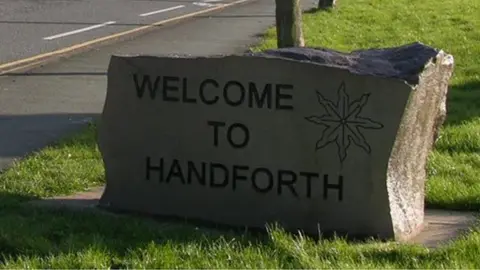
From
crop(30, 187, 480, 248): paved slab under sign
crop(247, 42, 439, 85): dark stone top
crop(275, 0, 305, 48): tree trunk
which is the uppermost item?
crop(247, 42, 439, 85): dark stone top

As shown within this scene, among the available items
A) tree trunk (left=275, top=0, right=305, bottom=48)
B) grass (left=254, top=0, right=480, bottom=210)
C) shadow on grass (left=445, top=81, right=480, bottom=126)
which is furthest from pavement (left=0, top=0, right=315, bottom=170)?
shadow on grass (left=445, top=81, right=480, bottom=126)

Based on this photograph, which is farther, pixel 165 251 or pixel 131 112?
pixel 131 112

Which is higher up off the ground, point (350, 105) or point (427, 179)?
point (350, 105)

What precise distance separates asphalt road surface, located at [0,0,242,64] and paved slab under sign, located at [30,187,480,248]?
6.75 metres

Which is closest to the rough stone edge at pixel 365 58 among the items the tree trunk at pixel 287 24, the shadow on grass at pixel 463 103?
the shadow on grass at pixel 463 103

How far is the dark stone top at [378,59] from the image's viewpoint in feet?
21.1

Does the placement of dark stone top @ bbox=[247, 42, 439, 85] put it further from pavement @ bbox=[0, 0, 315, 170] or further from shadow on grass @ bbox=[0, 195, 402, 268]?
pavement @ bbox=[0, 0, 315, 170]

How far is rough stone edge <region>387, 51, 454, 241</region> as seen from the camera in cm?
639

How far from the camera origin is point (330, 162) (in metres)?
6.50

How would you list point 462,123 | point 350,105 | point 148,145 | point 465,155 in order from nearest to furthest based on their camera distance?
point 350,105 < point 148,145 < point 465,155 < point 462,123

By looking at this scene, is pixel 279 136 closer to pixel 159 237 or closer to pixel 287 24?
pixel 159 237

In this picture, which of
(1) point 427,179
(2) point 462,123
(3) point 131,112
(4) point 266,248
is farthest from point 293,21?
(4) point 266,248

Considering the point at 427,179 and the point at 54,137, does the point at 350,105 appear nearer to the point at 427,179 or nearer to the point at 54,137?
the point at 427,179

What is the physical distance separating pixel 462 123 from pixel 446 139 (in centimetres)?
88
